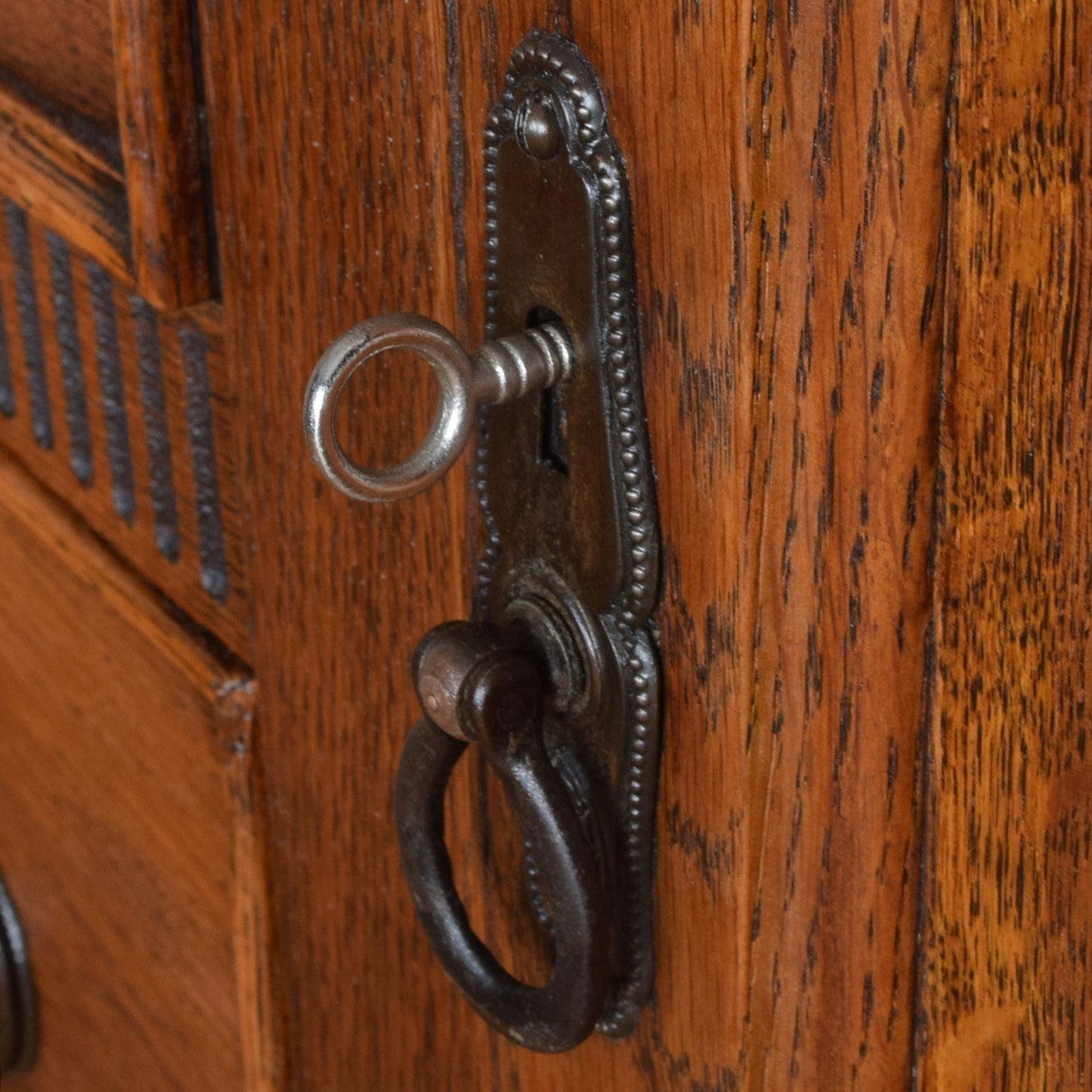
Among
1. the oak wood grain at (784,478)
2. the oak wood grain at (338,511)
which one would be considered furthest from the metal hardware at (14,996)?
the oak wood grain at (784,478)

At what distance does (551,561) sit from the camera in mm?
486

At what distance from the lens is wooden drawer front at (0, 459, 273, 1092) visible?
692 mm

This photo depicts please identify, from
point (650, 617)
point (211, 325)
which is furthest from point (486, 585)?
point (211, 325)

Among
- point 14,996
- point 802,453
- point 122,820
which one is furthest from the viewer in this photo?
point 14,996

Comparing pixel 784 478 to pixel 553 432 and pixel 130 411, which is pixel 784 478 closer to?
pixel 553 432

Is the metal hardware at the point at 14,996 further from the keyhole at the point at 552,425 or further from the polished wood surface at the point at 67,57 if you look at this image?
the keyhole at the point at 552,425

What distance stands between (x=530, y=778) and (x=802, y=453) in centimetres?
13

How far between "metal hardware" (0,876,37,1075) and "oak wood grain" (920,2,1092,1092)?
2.02 feet

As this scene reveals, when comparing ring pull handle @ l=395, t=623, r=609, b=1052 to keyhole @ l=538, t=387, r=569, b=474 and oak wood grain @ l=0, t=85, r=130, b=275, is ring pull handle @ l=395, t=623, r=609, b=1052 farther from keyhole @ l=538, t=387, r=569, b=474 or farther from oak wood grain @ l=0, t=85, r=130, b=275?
oak wood grain @ l=0, t=85, r=130, b=275

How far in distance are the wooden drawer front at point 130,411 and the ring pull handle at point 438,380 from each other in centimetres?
20

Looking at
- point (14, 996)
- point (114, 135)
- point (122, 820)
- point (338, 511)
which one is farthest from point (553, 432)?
point (14, 996)

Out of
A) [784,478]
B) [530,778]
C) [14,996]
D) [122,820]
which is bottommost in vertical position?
[14,996]

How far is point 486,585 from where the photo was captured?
1.68ft

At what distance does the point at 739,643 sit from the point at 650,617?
4 cm
